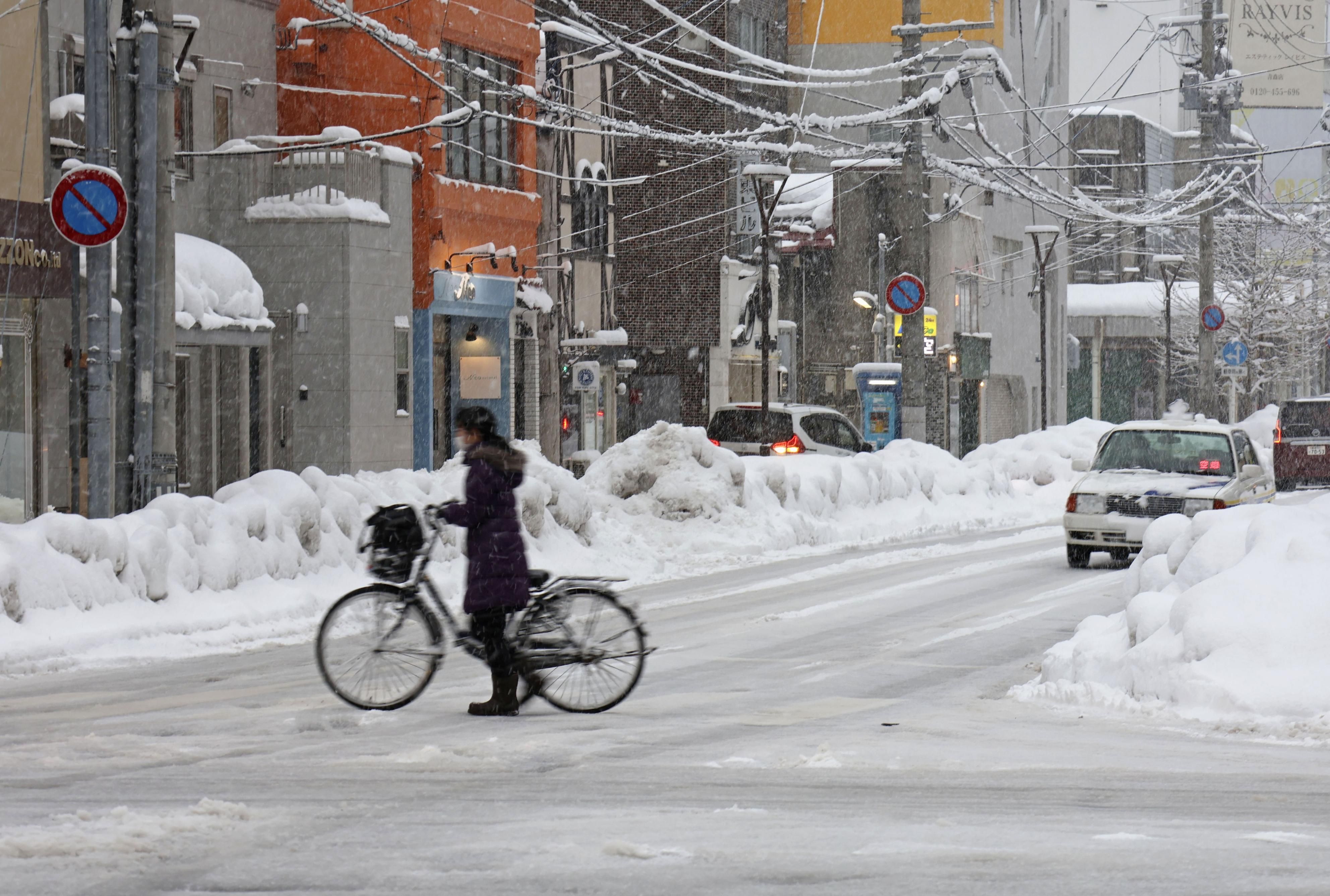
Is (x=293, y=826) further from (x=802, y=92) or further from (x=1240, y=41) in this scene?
(x=1240, y=41)

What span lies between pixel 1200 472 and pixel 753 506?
21.0ft

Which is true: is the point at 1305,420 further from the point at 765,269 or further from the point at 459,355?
the point at 459,355

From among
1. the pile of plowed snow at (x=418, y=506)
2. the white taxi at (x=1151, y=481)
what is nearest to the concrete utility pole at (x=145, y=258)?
the pile of plowed snow at (x=418, y=506)

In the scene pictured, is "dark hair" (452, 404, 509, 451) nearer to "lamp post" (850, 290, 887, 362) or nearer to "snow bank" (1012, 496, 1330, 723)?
"snow bank" (1012, 496, 1330, 723)

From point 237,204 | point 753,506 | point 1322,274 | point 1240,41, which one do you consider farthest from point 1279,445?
point 1322,274

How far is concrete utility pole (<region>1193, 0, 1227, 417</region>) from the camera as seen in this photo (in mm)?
44344

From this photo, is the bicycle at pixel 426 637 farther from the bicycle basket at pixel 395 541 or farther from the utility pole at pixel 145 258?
the utility pole at pixel 145 258

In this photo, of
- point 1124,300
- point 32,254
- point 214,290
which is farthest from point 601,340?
point 1124,300

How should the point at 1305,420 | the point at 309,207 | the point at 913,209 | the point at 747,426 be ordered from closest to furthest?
the point at 913,209, the point at 309,207, the point at 747,426, the point at 1305,420

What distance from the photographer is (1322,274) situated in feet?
263

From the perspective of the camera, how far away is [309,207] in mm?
30703

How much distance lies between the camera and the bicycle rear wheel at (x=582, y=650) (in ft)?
33.7

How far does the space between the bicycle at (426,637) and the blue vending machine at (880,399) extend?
4133 centimetres

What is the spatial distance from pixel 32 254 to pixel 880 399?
34083 mm
